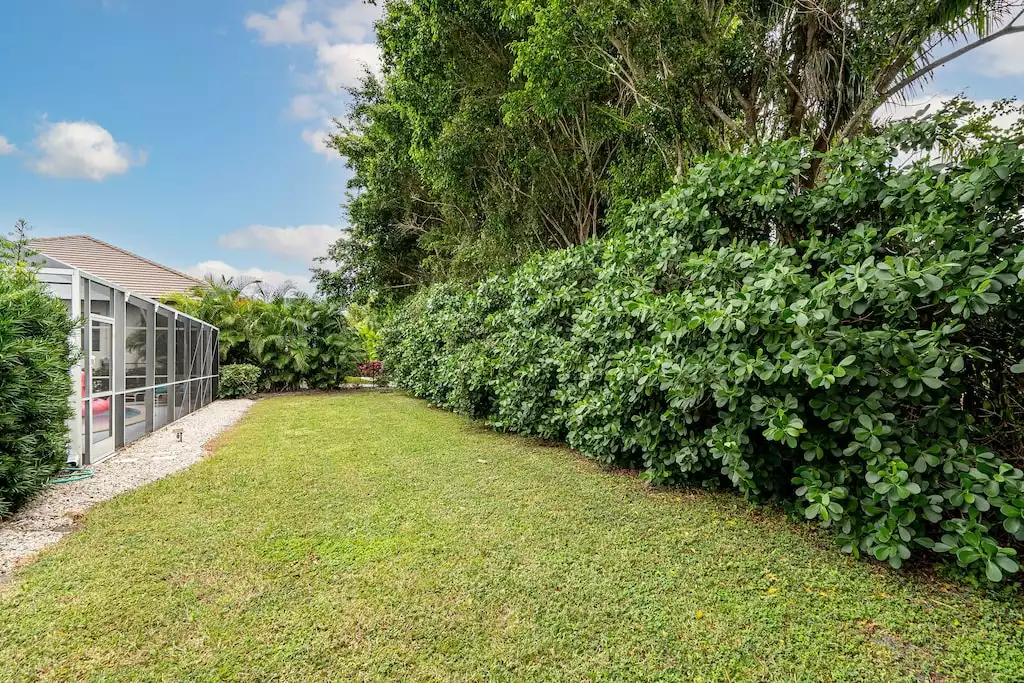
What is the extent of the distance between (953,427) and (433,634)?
9.33 ft

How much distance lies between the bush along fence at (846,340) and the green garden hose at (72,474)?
4.98 m

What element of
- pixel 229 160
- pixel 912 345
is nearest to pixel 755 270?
pixel 912 345

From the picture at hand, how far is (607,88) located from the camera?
26.4ft

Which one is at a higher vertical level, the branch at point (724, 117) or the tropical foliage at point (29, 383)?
the branch at point (724, 117)

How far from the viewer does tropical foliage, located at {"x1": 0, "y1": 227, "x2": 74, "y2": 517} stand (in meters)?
3.58

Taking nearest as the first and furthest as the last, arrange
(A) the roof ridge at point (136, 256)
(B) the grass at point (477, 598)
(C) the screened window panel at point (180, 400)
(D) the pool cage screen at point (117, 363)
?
(B) the grass at point (477, 598) → (D) the pool cage screen at point (117, 363) → (C) the screened window panel at point (180, 400) → (A) the roof ridge at point (136, 256)

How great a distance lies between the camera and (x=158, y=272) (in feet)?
63.1

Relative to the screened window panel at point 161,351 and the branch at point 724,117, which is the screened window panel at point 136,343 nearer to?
the screened window panel at point 161,351

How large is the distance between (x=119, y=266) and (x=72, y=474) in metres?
17.4

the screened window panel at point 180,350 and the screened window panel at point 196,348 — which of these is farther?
the screened window panel at point 196,348

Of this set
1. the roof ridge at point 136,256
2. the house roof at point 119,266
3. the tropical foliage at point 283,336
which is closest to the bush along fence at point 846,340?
the tropical foliage at point 283,336

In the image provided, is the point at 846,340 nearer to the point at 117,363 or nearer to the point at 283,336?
the point at 117,363

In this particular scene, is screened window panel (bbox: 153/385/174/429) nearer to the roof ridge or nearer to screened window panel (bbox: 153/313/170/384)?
screened window panel (bbox: 153/313/170/384)

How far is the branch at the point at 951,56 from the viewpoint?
15.6ft
